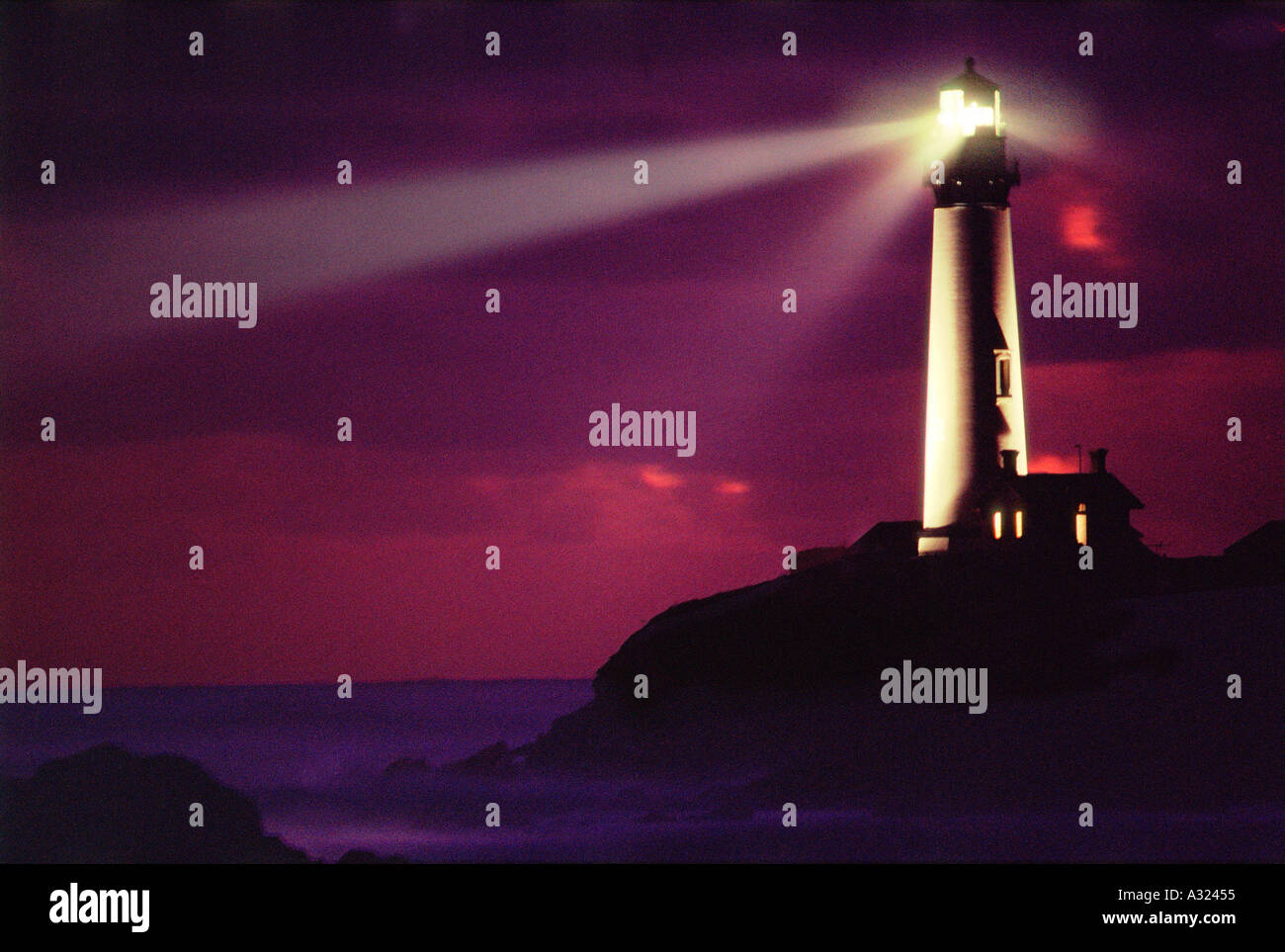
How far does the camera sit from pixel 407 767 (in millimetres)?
49844

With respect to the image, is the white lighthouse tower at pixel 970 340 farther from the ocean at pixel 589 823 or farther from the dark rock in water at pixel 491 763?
the dark rock in water at pixel 491 763

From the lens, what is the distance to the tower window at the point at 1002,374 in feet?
124

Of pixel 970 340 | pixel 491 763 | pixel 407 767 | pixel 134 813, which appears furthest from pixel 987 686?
pixel 134 813

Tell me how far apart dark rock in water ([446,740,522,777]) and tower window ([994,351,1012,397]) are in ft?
58.6

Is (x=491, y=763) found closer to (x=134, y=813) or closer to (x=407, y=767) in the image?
(x=407, y=767)

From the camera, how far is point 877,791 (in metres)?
33.0

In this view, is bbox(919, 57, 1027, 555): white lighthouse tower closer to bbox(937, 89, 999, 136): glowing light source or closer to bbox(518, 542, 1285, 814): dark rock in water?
bbox(937, 89, 999, 136): glowing light source

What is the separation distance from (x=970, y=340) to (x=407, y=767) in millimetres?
21553

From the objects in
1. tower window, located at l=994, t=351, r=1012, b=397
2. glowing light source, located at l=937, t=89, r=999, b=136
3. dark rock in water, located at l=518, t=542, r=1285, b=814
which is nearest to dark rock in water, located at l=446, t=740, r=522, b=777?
dark rock in water, located at l=518, t=542, r=1285, b=814

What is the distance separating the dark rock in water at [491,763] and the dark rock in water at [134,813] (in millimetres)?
11999

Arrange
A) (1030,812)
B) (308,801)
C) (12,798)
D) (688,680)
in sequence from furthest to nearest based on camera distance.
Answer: (308,801) < (688,680) < (12,798) < (1030,812)

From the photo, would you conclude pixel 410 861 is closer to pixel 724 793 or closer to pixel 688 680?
pixel 724 793
